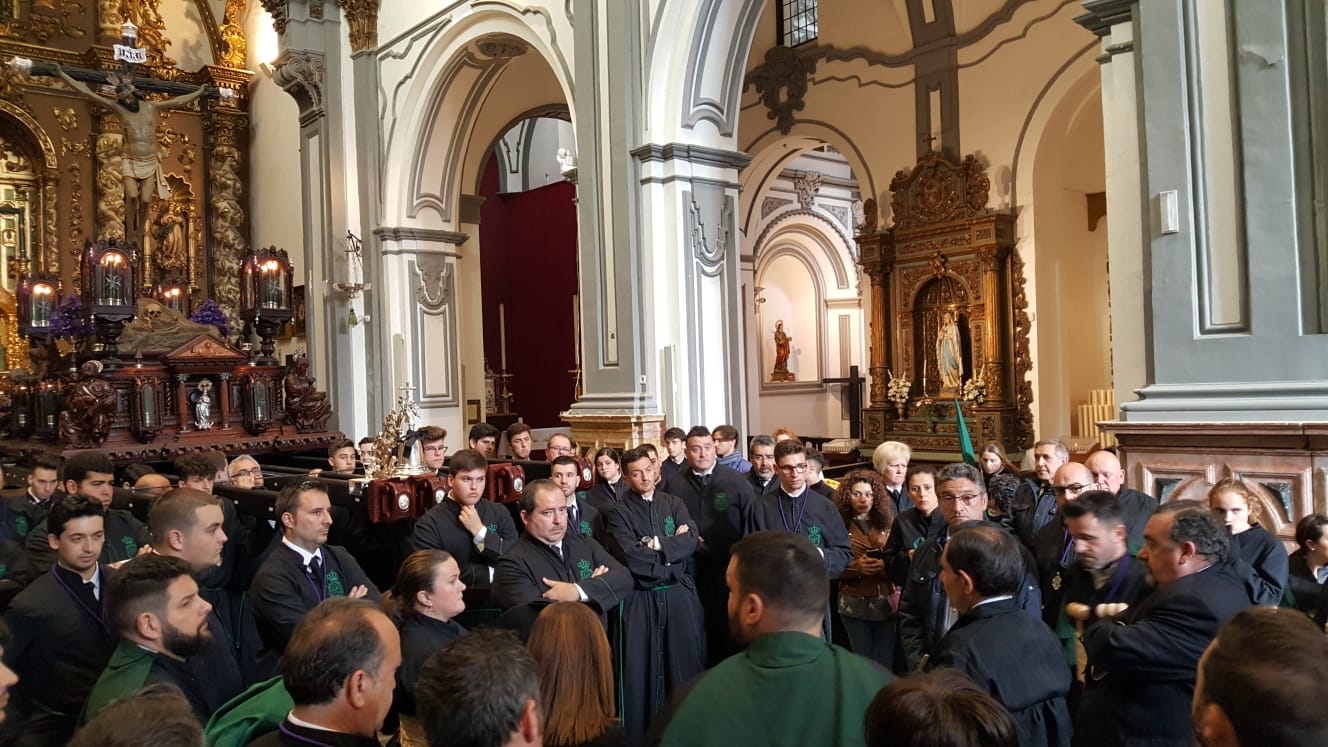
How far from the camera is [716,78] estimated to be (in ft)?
30.5

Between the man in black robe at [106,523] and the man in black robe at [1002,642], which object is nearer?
the man in black robe at [1002,642]

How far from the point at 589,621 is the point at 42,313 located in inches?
417

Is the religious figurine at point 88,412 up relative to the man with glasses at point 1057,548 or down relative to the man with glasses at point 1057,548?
up

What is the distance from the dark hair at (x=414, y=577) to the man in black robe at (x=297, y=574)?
0.62 meters

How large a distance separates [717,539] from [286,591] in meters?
2.57

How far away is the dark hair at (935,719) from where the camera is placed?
68.2 inches

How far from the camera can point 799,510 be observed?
5270 mm

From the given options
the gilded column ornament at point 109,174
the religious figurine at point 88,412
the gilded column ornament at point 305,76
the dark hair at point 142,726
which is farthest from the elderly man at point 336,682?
the gilded column ornament at point 109,174

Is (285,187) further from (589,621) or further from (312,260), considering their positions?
(589,621)

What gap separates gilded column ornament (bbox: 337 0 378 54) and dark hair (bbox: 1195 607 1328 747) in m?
13.4

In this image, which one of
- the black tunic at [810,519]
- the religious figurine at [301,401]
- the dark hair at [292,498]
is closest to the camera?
the dark hair at [292,498]

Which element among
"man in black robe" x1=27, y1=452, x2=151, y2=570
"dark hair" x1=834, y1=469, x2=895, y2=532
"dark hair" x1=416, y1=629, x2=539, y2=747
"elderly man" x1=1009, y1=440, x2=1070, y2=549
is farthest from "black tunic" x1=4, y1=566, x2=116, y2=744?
"elderly man" x1=1009, y1=440, x2=1070, y2=549

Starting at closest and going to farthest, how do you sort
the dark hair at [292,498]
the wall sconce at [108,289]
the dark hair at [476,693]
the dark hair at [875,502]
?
the dark hair at [476,693], the dark hair at [292,498], the dark hair at [875,502], the wall sconce at [108,289]

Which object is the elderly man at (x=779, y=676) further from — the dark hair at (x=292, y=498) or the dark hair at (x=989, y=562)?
the dark hair at (x=292, y=498)
